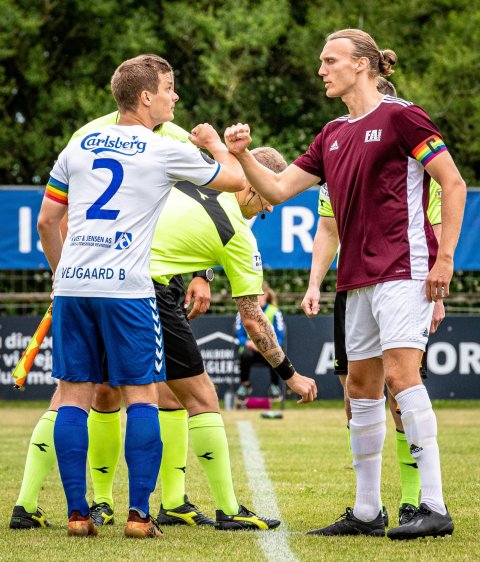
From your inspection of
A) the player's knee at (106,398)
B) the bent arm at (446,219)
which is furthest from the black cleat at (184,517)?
the bent arm at (446,219)

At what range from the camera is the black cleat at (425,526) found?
202 inches

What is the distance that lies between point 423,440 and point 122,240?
160 cm

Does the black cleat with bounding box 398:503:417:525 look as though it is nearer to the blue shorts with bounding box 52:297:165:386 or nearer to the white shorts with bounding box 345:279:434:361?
the white shorts with bounding box 345:279:434:361

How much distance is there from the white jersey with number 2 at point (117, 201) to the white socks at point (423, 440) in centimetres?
126

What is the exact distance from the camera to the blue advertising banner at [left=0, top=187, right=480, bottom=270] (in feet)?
55.5

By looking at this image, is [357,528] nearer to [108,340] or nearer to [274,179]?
[108,340]

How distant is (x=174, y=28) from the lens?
23.6 m

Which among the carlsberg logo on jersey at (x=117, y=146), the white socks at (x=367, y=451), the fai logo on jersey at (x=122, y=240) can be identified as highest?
the carlsberg logo on jersey at (x=117, y=146)

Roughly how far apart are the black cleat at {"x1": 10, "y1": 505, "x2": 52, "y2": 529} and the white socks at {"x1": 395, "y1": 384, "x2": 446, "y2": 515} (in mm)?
1860

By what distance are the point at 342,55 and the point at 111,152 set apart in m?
1.20

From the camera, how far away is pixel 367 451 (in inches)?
221

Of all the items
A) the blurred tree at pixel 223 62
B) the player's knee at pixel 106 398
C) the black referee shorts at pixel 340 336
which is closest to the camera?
the player's knee at pixel 106 398

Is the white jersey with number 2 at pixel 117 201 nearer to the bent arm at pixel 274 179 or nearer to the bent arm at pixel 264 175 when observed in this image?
the bent arm at pixel 264 175

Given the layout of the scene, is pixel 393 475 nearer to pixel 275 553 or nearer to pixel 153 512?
pixel 153 512
